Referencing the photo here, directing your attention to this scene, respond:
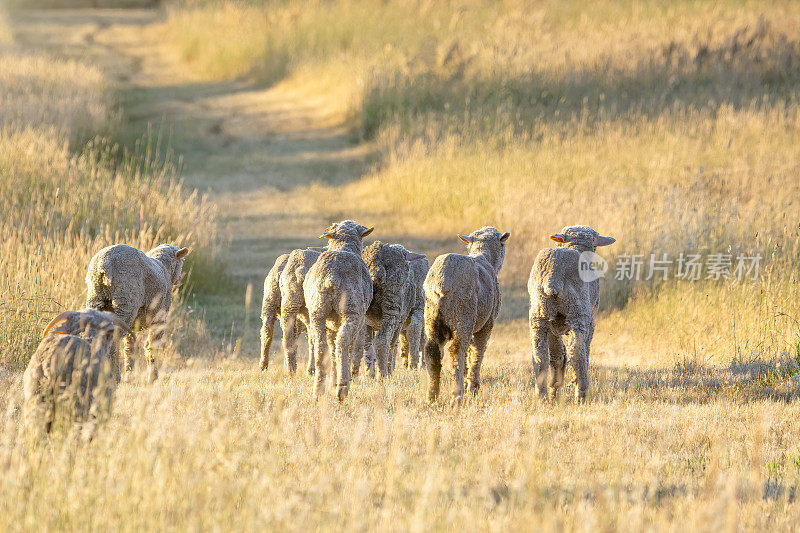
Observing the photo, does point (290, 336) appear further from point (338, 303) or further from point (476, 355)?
point (476, 355)

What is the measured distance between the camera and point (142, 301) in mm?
7727

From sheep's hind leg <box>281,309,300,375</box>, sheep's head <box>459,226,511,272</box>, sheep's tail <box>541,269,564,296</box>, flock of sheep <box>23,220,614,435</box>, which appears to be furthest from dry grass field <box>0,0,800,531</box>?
sheep's head <box>459,226,511,272</box>

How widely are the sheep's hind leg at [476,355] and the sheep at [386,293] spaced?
0.81 meters

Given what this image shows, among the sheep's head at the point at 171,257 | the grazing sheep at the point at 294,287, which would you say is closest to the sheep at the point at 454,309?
the grazing sheep at the point at 294,287

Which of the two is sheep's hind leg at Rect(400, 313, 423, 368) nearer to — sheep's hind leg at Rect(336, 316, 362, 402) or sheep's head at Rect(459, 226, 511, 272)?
sheep's head at Rect(459, 226, 511, 272)

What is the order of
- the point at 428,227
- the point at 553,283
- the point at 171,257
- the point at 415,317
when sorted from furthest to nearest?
the point at 428,227 → the point at 415,317 → the point at 171,257 → the point at 553,283

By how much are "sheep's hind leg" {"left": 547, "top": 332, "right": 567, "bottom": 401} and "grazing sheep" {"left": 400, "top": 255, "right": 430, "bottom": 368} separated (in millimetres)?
1834

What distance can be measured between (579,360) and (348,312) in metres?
1.82

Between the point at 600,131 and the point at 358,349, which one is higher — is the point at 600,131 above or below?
above

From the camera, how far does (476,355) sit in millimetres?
7738

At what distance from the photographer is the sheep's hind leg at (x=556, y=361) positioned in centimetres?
737

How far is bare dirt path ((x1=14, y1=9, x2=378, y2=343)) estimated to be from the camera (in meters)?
15.2

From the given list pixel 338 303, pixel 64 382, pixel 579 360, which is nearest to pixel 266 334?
pixel 338 303

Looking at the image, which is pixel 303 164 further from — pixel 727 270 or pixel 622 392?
pixel 622 392
